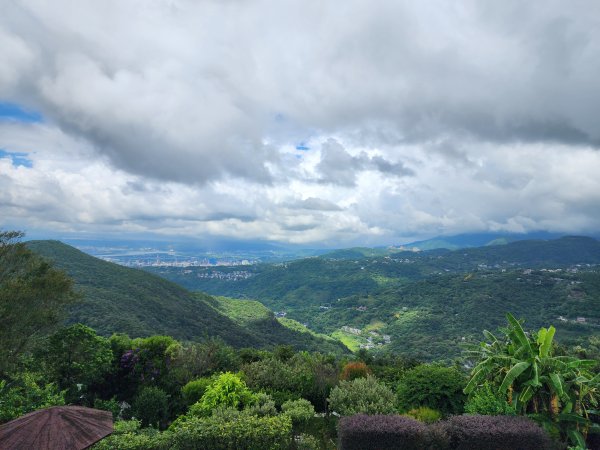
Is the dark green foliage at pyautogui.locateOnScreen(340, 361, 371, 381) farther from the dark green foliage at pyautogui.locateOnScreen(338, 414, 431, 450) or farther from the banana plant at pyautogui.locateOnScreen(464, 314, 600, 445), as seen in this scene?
the dark green foliage at pyautogui.locateOnScreen(338, 414, 431, 450)

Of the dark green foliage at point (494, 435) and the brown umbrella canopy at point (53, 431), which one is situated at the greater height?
the brown umbrella canopy at point (53, 431)

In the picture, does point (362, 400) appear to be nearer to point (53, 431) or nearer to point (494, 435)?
point (494, 435)

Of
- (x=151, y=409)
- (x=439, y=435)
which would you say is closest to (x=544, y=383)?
(x=439, y=435)

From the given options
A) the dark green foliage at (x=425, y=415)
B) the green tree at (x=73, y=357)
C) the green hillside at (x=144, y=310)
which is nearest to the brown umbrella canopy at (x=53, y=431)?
the dark green foliage at (x=425, y=415)

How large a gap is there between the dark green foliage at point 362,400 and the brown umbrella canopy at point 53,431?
651 cm

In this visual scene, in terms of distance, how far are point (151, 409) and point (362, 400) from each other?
968cm

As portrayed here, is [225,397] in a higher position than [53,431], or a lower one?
lower

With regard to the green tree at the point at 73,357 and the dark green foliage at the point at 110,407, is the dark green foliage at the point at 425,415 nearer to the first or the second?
the dark green foliage at the point at 110,407

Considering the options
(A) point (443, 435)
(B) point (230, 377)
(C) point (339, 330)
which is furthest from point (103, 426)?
(C) point (339, 330)

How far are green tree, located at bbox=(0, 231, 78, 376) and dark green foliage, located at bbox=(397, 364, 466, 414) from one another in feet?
54.9

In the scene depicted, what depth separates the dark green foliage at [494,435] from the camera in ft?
26.5

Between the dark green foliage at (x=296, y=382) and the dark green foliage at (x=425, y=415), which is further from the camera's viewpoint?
the dark green foliage at (x=296, y=382)

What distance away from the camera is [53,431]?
24.4 ft

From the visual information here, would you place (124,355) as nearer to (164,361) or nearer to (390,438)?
(164,361)
